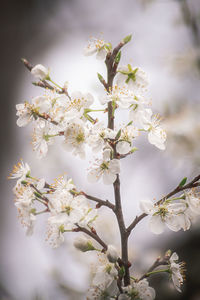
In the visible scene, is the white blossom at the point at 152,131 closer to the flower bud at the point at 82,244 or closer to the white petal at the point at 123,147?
the white petal at the point at 123,147

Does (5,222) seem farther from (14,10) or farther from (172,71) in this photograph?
(14,10)

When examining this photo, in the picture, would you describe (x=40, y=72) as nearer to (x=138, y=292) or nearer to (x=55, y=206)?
(x=55, y=206)

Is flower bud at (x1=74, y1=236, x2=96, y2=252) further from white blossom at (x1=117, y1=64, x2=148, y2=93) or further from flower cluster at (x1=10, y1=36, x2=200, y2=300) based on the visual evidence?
white blossom at (x1=117, y1=64, x2=148, y2=93)

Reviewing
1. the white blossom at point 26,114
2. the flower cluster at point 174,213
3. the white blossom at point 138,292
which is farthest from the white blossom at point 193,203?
the white blossom at point 26,114

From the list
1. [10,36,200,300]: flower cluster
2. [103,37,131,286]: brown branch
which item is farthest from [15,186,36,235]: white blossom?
[103,37,131,286]: brown branch

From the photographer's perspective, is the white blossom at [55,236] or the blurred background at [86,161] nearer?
the white blossom at [55,236]

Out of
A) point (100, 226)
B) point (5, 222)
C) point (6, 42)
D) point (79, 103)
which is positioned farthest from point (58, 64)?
point (79, 103)

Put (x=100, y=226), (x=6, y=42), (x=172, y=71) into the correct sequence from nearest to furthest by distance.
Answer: (x=100, y=226)
(x=172, y=71)
(x=6, y=42)
